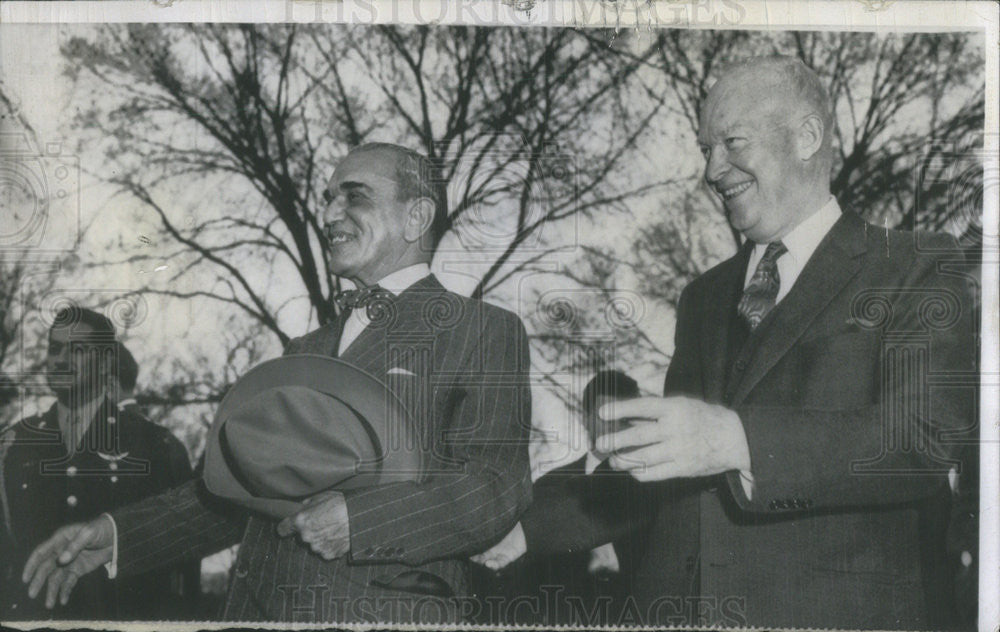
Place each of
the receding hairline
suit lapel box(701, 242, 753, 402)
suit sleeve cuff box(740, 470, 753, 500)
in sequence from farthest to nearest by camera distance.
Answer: the receding hairline, suit lapel box(701, 242, 753, 402), suit sleeve cuff box(740, 470, 753, 500)

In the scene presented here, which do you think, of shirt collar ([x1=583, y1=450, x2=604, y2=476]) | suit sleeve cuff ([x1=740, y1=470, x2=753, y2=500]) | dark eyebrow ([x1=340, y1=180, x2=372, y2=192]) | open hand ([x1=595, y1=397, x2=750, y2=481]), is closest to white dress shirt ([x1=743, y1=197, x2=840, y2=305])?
open hand ([x1=595, y1=397, x2=750, y2=481])

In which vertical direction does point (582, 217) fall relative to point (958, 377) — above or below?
above

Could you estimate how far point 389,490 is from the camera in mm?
5250

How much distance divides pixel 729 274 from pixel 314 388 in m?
2.02

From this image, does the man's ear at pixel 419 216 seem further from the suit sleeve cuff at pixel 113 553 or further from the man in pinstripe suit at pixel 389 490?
the suit sleeve cuff at pixel 113 553

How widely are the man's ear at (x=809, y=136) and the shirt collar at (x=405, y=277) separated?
1839 millimetres

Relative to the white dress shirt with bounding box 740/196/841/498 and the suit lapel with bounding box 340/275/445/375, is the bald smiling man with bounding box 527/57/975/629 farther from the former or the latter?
the suit lapel with bounding box 340/275/445/375

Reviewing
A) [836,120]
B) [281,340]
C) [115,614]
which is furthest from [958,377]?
[115,614]

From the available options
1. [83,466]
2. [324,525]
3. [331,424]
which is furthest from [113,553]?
[331,424]

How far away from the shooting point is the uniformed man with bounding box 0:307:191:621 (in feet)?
17.9

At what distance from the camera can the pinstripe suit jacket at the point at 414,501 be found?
525 centimetres

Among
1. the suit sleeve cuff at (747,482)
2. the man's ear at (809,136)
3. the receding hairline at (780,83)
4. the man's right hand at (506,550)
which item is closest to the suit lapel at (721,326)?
the suit sleeve cuff at (747,482)

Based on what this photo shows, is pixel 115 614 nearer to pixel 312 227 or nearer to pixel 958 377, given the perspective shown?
pixel 312 227

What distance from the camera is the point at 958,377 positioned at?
543cm
